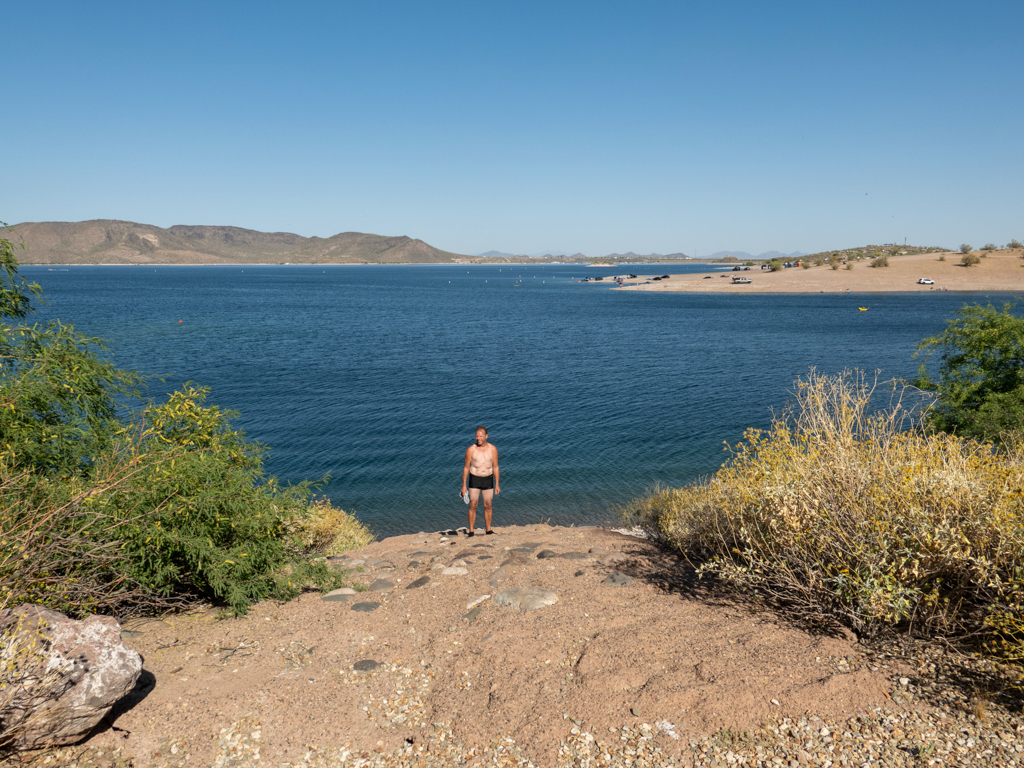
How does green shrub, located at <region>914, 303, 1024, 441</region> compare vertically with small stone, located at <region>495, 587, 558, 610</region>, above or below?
above

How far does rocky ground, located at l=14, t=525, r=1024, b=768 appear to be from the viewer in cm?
485

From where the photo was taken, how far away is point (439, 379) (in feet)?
119

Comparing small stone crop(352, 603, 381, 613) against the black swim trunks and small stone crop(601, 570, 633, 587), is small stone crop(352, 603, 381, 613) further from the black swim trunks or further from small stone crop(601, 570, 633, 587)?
the black swim trunks

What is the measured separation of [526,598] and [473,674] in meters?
1.69

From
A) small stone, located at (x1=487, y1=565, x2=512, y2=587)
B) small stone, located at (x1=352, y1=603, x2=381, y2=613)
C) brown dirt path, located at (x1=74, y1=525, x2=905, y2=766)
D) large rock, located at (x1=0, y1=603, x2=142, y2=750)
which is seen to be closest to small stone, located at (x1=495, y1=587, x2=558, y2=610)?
brown dirt path, located at (x1=74, y1=525, x2=905, y2=766)

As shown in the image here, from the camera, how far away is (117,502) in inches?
265

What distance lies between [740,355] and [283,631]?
42.4 m

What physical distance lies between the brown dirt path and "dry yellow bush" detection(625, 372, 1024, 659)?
659 mm

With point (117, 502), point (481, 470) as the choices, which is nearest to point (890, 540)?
point (481, 470)

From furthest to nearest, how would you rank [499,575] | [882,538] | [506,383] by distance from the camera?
[506,383], [499,575], [882,538]

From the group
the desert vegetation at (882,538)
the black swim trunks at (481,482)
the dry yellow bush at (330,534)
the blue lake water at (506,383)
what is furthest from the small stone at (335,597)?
the blue lake water at (506,383)

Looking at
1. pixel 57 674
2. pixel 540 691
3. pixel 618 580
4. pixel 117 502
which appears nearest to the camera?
pixel 57 674

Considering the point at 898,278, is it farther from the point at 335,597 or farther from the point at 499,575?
the point at 335,597

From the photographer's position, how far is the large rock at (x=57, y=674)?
4430mm
